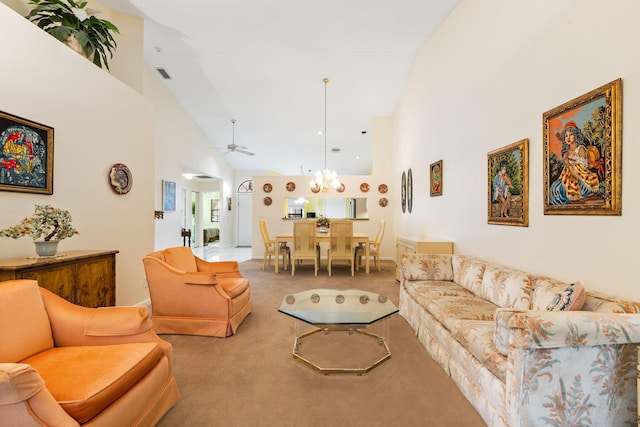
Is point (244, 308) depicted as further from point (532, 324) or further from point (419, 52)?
point (419, 52)

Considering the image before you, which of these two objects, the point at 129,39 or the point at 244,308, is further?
the point at 129,39

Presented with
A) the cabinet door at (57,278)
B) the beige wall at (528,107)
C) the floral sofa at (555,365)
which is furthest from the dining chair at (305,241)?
the floral sofa at (555,365)

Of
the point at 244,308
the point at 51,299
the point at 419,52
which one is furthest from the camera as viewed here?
the point at 419,52

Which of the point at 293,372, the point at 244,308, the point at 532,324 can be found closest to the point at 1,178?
the point at 244,308

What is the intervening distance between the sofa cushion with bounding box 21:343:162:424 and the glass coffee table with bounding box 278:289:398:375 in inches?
44.2

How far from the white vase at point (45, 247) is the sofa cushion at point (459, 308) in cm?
307

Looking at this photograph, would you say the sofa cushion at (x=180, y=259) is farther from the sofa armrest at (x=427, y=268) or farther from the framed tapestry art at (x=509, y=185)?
the framed tapestry art at (x=509, y=185)

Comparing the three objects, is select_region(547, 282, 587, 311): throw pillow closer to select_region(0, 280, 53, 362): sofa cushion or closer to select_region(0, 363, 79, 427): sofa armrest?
select_region(0, 363, 79, 427): sofa armrest

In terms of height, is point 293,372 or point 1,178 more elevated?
point 1,178

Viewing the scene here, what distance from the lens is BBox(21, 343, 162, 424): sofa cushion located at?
1.23 meters

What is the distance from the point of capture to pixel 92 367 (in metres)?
1.44

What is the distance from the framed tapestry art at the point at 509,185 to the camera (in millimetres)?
2559

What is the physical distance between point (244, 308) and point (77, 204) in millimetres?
1926

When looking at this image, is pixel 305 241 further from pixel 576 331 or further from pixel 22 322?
pixel 576 331
